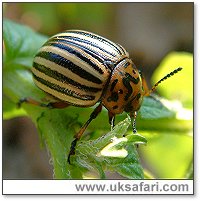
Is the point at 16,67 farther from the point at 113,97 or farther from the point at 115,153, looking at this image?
the point at 115,153

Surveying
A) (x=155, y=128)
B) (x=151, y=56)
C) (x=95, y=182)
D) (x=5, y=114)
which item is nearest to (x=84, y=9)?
(x=151, y=56)

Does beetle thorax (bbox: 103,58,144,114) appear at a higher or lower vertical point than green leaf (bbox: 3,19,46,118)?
lower

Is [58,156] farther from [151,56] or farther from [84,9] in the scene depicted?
[151,56]

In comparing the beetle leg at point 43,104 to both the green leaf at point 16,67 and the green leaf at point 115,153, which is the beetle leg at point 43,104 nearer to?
the green leaf at point 16,67

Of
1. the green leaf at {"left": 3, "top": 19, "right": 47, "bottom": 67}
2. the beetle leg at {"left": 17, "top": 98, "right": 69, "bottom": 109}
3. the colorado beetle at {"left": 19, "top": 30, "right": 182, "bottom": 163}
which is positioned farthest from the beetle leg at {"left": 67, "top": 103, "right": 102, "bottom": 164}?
the green leaf at {"left": 3, "top": 19, "right": 47, "bottom": 67}

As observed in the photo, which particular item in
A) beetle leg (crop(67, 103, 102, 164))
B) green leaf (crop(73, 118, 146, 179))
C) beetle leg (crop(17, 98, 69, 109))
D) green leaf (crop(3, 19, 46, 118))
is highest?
green leaf (crop(3, 19, 46, 118))

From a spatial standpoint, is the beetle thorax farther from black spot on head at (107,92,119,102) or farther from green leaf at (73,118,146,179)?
green leaf at (73,118,146,179)

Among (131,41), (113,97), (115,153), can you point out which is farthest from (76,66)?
(131,41)
